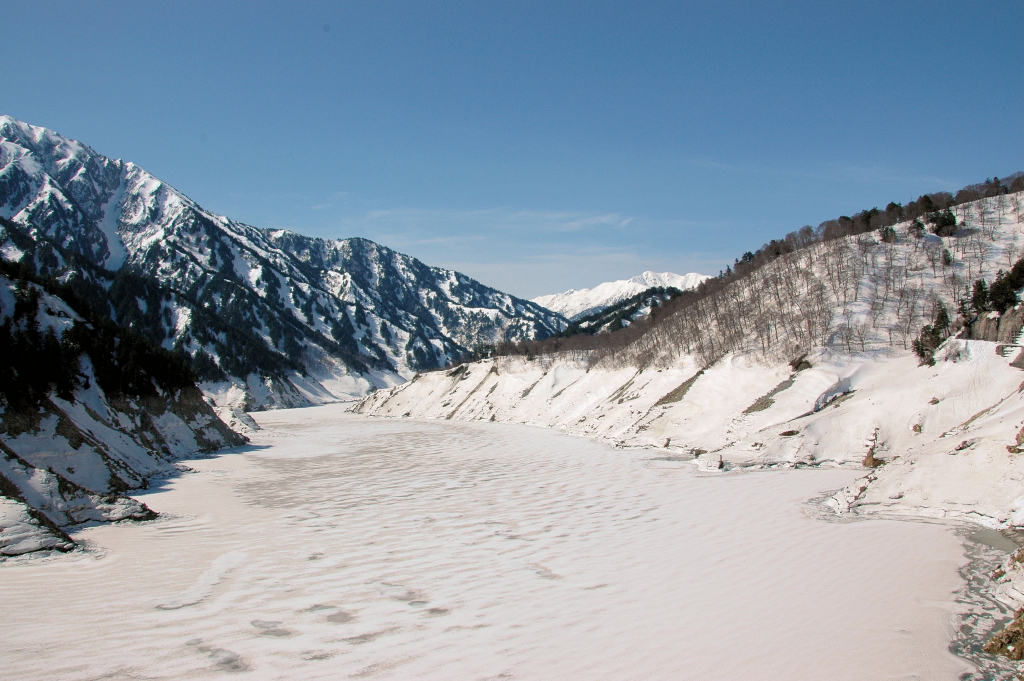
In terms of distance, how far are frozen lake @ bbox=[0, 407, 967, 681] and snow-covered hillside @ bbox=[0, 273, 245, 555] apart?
5.51 feet

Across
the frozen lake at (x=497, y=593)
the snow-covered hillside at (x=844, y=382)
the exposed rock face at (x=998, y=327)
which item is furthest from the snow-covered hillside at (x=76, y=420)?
the exposed rock face at (x=998, y=327)

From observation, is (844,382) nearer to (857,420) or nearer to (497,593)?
(857,420)

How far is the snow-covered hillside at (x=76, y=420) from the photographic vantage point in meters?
15.6

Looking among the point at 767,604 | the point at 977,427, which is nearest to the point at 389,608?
the point at 767,604

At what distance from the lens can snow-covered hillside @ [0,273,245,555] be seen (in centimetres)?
1562

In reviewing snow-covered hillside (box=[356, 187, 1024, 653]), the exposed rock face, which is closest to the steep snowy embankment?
snow-covered hillside (box=[356, 187, 1024, 653])

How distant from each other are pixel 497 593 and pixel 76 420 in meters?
23.2

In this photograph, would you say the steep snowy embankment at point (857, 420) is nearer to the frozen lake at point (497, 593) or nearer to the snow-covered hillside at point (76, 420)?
the frozen lake at point (497, 593)

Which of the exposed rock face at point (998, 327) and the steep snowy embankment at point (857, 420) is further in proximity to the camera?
the exposed rock face at point (998, 327)

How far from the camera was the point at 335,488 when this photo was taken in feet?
76.8

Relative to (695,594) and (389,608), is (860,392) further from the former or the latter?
(389,608)

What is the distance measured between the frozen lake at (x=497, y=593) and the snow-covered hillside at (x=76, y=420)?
1.68 metres

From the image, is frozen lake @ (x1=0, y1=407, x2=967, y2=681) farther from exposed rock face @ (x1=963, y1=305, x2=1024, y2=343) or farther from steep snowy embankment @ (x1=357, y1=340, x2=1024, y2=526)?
exposed rock face @ (x1=963, y1=305, x2=1024, y2=343)

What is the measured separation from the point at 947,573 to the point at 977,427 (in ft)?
28.9
